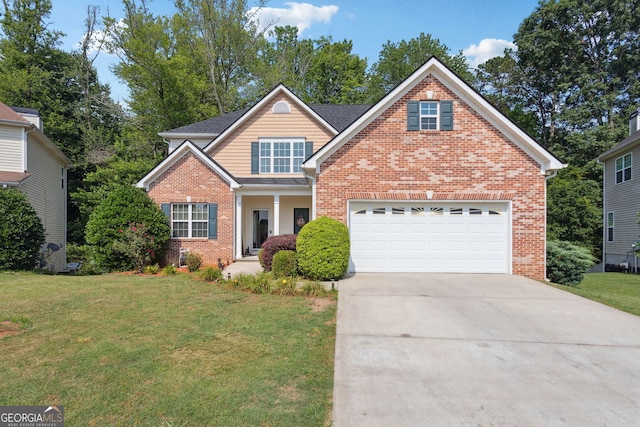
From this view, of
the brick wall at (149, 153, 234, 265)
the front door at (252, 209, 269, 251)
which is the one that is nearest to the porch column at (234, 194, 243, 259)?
the brick wall at (149, 153, 234, 265)

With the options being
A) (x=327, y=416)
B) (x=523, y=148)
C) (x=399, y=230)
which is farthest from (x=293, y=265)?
(x=523, y=148)

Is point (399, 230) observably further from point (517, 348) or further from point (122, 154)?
point (122, 154)

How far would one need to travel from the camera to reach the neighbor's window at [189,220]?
14367mm

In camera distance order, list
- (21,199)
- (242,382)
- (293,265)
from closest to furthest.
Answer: (242,382) → (293,265) → (21,199)

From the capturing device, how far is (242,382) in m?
3.94

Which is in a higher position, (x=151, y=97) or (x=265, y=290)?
(x=151, y=97)

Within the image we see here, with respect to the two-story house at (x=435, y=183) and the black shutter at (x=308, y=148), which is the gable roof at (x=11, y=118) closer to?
the black shutter at (x=308, y=148)

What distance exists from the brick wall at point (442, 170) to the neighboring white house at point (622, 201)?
13.1 metres

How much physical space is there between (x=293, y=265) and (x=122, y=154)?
73.5 ft

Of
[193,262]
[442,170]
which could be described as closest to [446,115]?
[442,170]

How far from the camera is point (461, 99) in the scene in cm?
1156

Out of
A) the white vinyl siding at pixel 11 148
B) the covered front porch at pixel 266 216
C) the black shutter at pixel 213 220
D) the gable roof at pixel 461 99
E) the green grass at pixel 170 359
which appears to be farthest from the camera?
the covered front porch at pixel 266 216

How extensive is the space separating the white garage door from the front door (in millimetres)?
7346

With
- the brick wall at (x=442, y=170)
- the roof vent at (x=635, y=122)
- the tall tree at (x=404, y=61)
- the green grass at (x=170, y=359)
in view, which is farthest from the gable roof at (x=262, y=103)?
the roof vent at (x=635, y=122)
